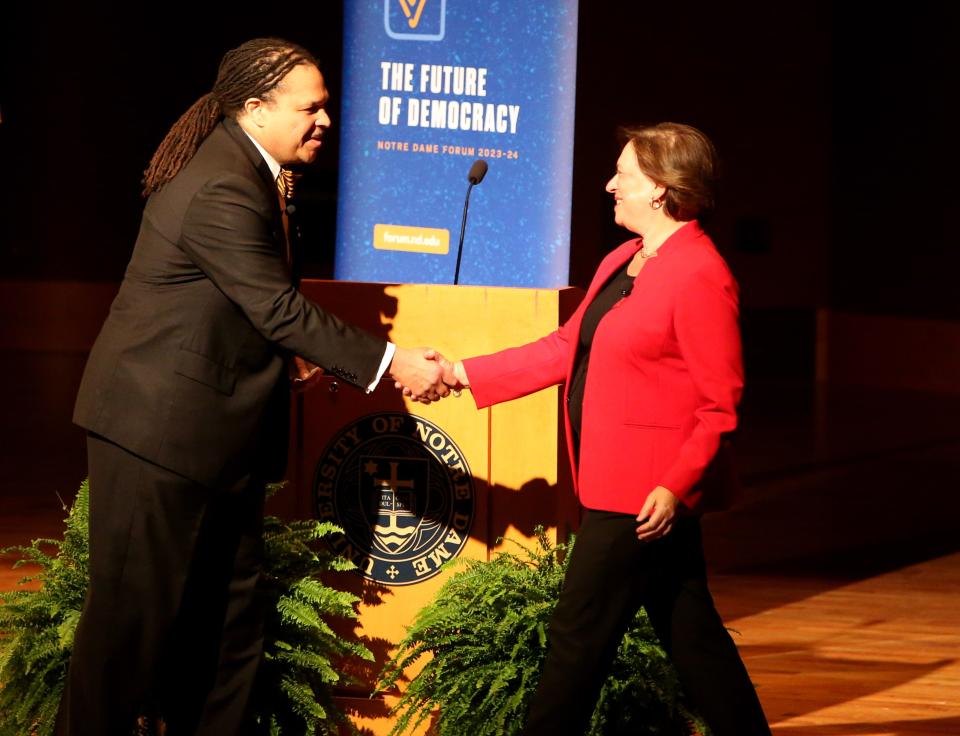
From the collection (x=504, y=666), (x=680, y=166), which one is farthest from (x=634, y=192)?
(x=504, y=666)

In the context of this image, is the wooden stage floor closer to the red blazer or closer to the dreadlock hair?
the red blazer

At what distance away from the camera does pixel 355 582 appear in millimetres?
3207

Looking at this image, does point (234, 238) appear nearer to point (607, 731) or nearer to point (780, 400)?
point (607, 731)

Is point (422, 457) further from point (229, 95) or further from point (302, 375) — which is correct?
point (229, 95)

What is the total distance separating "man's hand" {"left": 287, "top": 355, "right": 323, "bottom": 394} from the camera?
299 centimetres

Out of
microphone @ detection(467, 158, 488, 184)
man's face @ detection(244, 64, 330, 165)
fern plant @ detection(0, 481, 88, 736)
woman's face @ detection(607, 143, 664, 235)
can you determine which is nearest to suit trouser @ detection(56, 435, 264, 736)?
fern plant @ detection(0, 481, 88, 736)

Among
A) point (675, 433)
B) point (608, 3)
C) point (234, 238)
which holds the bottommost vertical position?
A: point (675, 433)

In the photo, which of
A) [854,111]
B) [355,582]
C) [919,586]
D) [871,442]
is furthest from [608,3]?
[355,582]

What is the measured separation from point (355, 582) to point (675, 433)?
1059mm

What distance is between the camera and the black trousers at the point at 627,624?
2.47m

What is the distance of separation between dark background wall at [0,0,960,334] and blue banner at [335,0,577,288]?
7.79 meters

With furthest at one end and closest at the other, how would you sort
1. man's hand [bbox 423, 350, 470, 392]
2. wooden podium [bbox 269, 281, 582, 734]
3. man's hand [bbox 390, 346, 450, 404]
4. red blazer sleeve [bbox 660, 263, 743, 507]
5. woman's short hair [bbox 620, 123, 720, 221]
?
wooden podium [bbox 269, 281, 582, 734]
man's hand [bbox 423, 350, 470, 392]
man's hand [bbox 390, 346, 450, 404]
woman's short hair [bbox 620, 123, 720, 221]
red blazer sleeve [bbox 660, 263, 743, 507]

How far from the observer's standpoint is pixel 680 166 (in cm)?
251

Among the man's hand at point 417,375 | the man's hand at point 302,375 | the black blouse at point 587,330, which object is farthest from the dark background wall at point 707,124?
the black blouse at point 587,330
